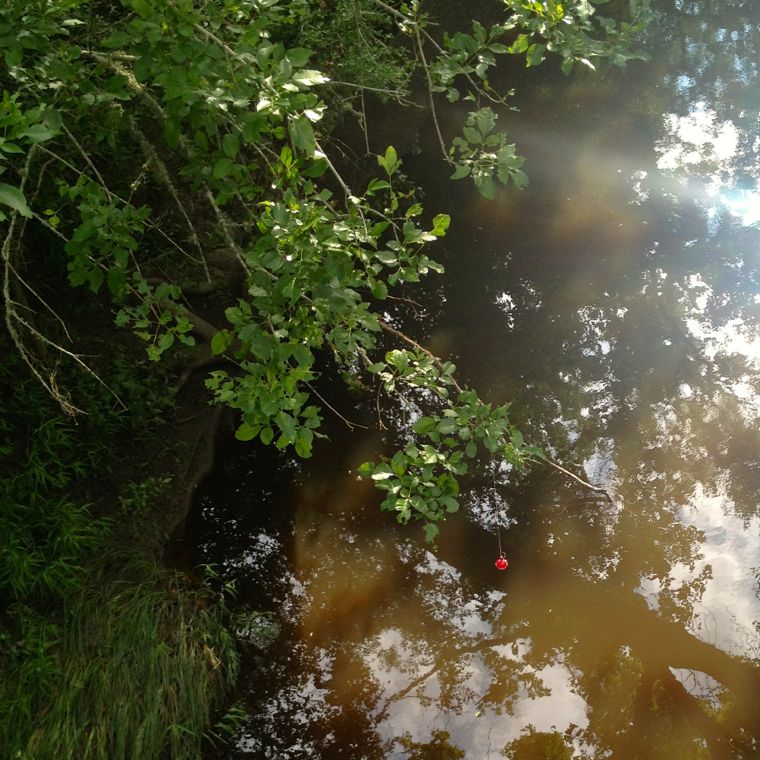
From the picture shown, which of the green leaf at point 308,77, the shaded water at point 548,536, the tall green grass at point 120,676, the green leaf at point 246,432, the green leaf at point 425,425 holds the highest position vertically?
the green leaf at point 308,77

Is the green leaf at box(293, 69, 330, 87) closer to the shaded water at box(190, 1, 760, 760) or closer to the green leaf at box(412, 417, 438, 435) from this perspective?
the green leaf at box(412, 417, 438, 435)

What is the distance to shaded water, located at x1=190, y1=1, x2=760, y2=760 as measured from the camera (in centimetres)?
422

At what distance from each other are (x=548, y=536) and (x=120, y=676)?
2982 millimetres

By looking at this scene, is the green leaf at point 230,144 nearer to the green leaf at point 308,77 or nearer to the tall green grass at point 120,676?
the green leaf at point 308,77

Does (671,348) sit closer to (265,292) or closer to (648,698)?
(648,698)

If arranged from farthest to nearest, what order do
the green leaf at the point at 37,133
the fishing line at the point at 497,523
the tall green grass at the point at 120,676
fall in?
the fishing line at the point at 497,523 → the tall green grass at the point at 120,676 → the green leaf at the point at 37,133

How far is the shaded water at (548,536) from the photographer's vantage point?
13.8 ft

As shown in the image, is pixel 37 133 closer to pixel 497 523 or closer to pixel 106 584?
pixel 106 584

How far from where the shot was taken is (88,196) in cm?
247

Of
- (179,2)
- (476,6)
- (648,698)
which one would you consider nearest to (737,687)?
(648,698)

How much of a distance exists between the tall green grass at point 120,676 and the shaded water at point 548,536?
0.33 meters

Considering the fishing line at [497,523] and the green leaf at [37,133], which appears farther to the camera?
the fishing line at [497,523]

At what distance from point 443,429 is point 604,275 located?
585 centimetres

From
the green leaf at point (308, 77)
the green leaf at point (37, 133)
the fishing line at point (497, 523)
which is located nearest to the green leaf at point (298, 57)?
the green leaf at point (308, 77)
